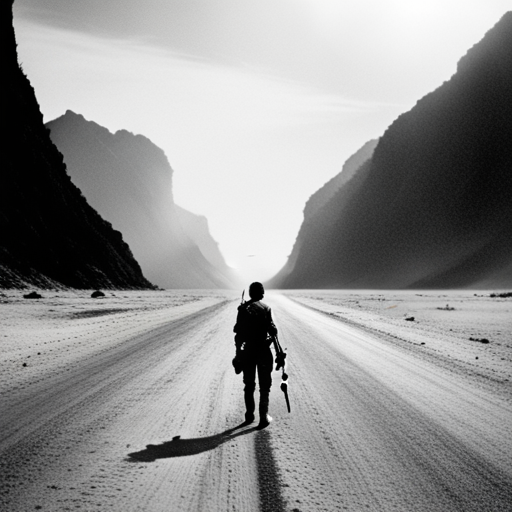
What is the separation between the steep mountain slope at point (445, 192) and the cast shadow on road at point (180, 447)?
82.6 m

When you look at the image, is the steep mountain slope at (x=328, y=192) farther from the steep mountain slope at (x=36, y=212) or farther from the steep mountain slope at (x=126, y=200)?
the steep mountain slope at (x=36, y=212)

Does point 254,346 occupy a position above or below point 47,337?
above

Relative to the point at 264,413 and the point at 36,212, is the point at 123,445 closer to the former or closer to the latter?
the point at 264,413

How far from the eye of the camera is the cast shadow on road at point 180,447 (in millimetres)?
4633

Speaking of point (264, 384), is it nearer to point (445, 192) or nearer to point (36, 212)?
point (36, 212)

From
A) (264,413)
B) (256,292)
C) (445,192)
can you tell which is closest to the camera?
(264,413)

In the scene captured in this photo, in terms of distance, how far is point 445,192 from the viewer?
97.9 metres

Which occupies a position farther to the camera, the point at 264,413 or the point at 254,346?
the point at 254,346

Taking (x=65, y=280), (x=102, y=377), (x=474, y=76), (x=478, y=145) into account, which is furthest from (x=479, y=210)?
(x=102, y=377)

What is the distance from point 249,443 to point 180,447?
0.77m

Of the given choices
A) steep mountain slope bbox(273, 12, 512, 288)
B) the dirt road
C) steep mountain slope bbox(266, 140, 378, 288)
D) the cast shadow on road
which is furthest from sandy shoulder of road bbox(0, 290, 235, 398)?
steep mountain slope bbox(266, 140, 378, 288)

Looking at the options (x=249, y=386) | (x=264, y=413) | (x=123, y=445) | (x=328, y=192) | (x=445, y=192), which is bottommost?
(x=123, y=445)

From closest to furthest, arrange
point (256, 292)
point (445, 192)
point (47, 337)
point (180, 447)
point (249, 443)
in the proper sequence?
point (180, 447), point (249, 443), point (256, 292), point (47, 337), point (445, 192)

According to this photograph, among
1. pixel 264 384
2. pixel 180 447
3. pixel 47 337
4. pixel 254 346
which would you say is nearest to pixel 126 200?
pixel 47 337
